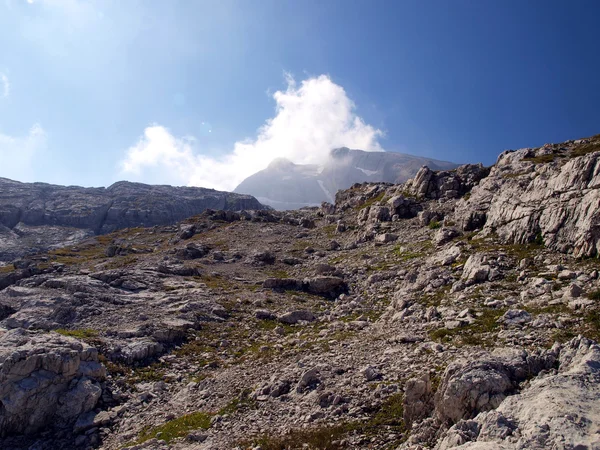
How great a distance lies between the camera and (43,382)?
19.5 metres

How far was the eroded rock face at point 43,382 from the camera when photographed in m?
18.4

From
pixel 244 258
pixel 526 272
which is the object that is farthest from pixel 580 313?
pixel 244 258

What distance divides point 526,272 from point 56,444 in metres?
26.9

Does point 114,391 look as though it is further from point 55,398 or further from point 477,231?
point 477,231

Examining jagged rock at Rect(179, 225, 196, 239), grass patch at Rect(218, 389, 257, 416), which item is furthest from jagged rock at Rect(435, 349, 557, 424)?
jagged rock at Rect(179, 225, 196, 239)

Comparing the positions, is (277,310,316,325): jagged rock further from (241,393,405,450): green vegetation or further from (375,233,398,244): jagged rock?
(375,233,398,244): jagged rock

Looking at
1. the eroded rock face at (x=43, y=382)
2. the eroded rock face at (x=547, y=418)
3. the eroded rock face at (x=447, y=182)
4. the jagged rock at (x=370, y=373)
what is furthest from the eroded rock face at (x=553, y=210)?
the eroded rock face at (x=43, y=382)

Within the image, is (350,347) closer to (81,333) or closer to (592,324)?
(592,324)

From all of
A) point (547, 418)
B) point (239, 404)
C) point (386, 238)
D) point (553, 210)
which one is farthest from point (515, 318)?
point (386, 238)

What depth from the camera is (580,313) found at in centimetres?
1628

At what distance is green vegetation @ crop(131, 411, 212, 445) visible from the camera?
1564 centimetres

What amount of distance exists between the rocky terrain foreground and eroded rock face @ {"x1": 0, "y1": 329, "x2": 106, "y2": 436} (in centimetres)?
8

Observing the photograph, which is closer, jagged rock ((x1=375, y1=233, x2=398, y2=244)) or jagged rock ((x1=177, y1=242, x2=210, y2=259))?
jagged rock ((x1=375, y1=233, x2=398, y2=244))

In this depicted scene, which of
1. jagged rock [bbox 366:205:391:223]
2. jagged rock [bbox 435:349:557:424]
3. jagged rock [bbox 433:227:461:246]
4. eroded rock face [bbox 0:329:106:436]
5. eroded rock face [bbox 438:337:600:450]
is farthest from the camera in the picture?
jagged rock [bbox 366:205:391:223]
